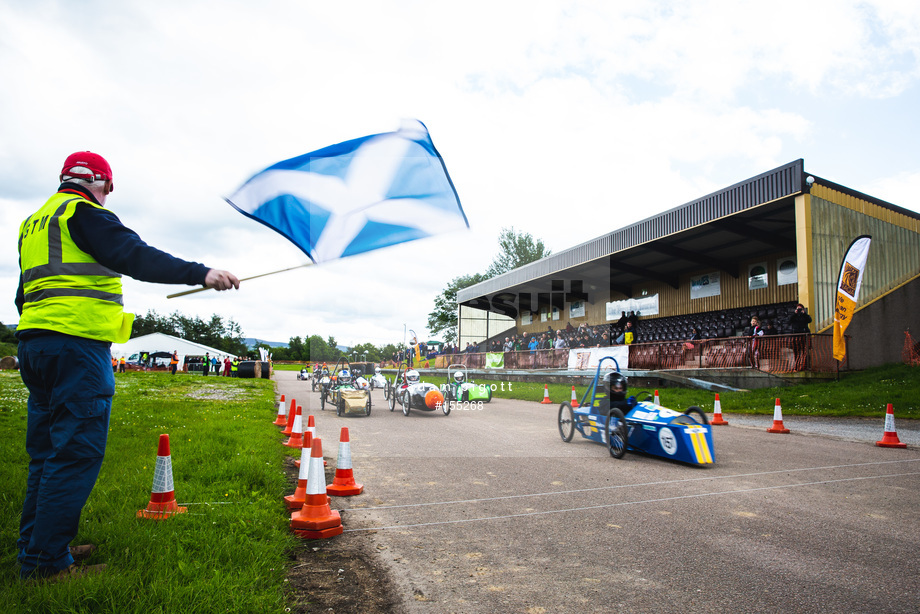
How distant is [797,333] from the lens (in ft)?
51.6

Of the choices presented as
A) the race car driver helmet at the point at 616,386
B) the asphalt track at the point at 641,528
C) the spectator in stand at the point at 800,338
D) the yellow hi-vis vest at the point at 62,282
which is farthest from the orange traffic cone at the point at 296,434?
the spectator in stand at the point at 800,338

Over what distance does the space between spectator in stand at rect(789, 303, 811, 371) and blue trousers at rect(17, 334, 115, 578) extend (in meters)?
17.2

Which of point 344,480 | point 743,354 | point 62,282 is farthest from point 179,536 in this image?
point 743,354

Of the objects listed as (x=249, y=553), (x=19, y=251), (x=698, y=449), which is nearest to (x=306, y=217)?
(x=19, y=251)

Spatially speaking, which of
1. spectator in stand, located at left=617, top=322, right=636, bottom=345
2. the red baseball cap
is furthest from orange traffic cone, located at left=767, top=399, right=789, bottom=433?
spectator in stand, located at left=617, top=322, right=636, bottom=345

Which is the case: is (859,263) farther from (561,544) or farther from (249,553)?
(249,553)

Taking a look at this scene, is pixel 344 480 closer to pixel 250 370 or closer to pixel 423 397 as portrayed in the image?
pixel 423 397

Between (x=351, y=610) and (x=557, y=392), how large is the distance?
18.1 metres

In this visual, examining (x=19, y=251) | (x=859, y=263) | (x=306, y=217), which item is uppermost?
(x=859, y=263)

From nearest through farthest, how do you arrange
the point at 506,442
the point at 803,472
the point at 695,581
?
the point at 695,581
the point at 803,472
the point at 506,442

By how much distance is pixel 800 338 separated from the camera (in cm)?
1561

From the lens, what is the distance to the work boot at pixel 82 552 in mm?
3170

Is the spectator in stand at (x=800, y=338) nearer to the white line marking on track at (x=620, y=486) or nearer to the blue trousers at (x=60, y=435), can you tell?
the white line marking on track at (x=620, y=486)

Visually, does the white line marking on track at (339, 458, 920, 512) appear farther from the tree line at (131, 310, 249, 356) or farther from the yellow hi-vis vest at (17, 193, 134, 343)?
the tree line at (131, 310, 249, 356)
